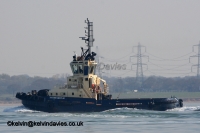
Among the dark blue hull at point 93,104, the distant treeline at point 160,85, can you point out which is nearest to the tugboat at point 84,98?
the dark blue hull at point 93,104

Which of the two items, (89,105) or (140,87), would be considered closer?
(89,105)

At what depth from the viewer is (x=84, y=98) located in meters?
66.6

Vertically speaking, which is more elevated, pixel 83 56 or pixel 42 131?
pixel 83 56

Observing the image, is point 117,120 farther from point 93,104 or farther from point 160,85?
point 160,85

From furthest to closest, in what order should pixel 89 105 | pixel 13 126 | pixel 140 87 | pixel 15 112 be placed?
pixel 140 87 → pixel 15 112 → pixel 89 105 → pixel 13 126

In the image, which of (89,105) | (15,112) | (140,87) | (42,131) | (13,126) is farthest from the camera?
(140,87)

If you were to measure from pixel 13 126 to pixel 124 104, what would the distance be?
1496cm

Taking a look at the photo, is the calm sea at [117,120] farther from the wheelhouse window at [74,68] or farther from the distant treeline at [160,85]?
Answer: the distant treeline at [160,85]

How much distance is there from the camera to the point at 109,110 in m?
66.7

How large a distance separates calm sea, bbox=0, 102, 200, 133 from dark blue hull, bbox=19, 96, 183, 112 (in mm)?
604

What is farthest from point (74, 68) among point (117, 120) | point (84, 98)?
point (117, 120)

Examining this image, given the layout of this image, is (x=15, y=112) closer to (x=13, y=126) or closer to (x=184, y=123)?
(x=13, y=126)

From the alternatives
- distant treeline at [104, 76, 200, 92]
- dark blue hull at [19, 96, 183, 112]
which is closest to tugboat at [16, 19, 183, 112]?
dark blue hull at [19, 96, 183, 112]

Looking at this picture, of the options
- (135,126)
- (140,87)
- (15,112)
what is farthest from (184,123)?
(140,87)
